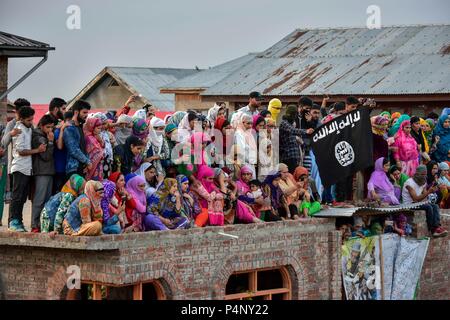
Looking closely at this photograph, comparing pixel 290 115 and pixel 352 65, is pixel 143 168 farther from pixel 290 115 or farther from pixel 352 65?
pixel 352 65

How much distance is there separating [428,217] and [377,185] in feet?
5.30

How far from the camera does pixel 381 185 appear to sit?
25.8m

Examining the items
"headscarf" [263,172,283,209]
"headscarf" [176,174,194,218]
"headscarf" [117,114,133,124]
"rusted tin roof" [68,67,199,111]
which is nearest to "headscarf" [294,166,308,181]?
"headscarf" [263,172,283,209]

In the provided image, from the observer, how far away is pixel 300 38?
45156 mm

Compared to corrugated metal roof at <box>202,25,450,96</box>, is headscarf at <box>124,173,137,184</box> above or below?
below

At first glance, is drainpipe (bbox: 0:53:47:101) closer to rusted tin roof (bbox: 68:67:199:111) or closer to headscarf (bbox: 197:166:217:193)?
headscarf (bbox: 197:166:217:193)


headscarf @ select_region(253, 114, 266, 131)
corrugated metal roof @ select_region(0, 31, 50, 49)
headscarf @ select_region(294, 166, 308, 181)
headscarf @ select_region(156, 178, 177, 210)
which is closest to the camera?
headscarf @ select_region(156, 178, 177, 210)

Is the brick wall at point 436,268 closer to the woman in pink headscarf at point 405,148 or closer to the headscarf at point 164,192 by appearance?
the woman in pink headscarf at point 405,148

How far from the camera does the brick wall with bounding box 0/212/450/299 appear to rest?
804 inches

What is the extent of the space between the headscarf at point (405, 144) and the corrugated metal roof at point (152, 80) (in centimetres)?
2627

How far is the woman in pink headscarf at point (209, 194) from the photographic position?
72.0ft

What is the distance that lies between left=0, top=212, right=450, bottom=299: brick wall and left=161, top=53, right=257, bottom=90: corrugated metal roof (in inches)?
885

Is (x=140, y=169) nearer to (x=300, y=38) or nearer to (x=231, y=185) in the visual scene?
(x=231, y=185)

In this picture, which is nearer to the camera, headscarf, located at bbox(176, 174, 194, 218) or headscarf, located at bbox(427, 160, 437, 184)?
headscarf, located at bbox(176, 174, 194, 218)
